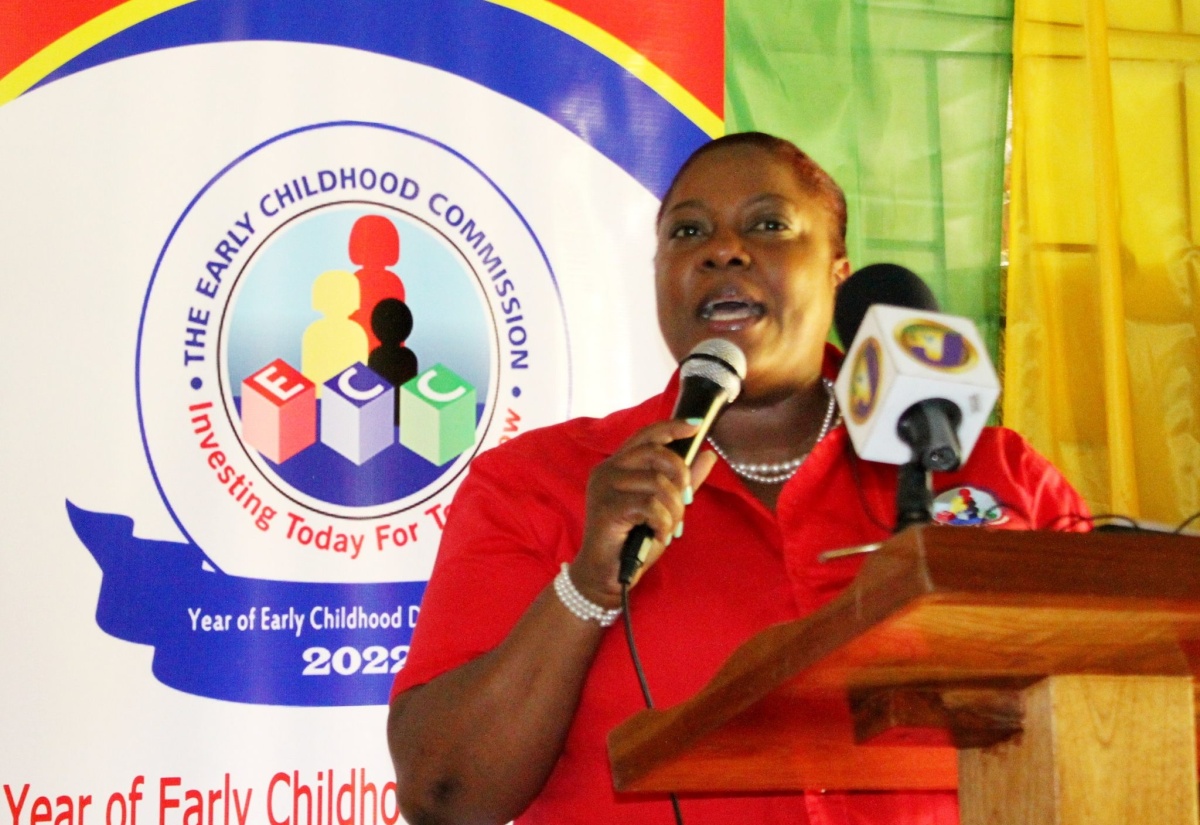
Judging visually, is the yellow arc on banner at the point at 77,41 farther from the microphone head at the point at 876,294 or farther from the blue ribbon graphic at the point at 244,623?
the microphone head at the point at 876,294

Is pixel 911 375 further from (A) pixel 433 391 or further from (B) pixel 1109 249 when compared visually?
(B) pixel 1109 249

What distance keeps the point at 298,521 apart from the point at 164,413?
0.95 ft

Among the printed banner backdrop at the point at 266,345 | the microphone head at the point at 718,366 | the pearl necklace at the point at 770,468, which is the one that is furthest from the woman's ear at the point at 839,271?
the printed banner backdrop at the point at 266,345

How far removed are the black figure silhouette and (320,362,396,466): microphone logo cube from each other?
0.01 m

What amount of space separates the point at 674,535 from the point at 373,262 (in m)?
1.29

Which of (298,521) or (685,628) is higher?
(298,521)

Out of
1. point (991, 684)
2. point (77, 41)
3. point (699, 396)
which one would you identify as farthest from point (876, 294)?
point (77, 41)

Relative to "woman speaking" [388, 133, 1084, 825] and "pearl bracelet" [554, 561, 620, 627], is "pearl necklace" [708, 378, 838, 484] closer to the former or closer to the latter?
"woman speaking" [388, 133, 1084, 825]

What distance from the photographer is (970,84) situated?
293cm

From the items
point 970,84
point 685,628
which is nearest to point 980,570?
point 685,628

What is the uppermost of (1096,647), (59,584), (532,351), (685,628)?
(532,351)

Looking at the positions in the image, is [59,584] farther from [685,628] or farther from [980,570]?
[980,570]

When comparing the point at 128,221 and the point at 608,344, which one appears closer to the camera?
the point at 128,221


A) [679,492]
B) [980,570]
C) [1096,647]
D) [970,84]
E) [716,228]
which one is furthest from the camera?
[970,84]
